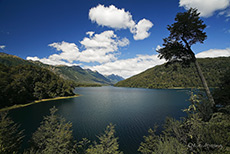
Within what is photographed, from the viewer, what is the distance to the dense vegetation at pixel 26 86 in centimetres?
5574

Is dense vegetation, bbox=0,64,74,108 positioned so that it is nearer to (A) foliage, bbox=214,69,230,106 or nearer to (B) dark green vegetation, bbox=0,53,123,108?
(B) dark green vegetation, bbox=0,53,123,108

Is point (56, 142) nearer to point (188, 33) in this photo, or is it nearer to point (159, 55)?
point (159, 55)

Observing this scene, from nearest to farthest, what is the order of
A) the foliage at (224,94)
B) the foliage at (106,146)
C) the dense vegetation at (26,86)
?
the foliage at (106,146)
the foliage at (224,94)
the dense vegetation at (26,86)

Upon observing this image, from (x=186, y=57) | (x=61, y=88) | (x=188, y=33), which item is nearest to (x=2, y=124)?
(x=186, y=57)

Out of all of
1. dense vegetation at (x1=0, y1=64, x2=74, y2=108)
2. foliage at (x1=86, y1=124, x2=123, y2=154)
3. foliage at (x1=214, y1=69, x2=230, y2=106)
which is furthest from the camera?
dense vegetation at (x1=0, y1=64, x2=74, y2=108)

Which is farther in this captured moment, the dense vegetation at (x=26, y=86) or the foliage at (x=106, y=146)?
the dense vegetation at (x=26, y=86)

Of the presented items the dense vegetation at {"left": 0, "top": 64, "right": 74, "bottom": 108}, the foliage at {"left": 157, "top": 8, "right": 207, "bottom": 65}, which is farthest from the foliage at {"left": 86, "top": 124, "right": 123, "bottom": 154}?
the dense vegetation at {"left": 0, "top": 64, "right": 74, "bottom": 108}

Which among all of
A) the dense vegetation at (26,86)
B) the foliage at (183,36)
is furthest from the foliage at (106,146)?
the dense vegetation at (26,86)

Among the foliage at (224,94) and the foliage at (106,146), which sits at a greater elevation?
the foliage at (224,94)

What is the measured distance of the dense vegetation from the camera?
183 feet

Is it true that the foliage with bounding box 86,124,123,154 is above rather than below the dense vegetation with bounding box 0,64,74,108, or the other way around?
below

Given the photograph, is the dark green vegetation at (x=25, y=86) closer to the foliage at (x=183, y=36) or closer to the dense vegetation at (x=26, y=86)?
the dense vegetation at (x=26, y=86)

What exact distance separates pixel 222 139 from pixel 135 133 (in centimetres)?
2181

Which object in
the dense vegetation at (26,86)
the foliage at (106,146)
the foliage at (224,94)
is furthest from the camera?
the dense vegetation at (26,86)
